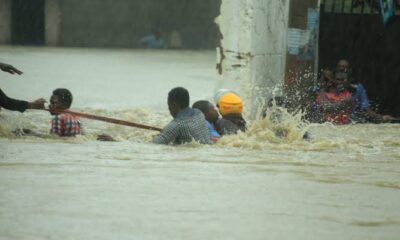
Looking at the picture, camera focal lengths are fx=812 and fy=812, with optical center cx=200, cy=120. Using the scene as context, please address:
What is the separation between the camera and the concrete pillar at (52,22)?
23031mm

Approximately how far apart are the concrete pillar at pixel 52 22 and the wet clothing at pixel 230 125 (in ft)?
53.6

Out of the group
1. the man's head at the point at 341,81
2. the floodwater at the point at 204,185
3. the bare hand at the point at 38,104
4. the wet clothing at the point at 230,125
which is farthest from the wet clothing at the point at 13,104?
the man's head at the point at 341,81

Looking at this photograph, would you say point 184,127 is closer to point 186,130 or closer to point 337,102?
point 186,130

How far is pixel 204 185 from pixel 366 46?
16.3 feet

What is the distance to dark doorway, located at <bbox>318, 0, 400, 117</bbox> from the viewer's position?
9508 millimetres

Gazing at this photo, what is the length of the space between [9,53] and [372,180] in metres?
14.3

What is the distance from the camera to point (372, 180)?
5.70 metres

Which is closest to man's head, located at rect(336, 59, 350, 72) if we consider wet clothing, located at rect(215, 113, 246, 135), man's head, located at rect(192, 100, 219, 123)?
wet clothing, located at rect(215, 113, 246, 135)

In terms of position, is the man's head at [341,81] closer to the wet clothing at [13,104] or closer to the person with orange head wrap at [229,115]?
the person with orange head wrap at [229,115]

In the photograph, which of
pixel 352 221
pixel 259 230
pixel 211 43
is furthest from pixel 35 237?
pixel 211 43

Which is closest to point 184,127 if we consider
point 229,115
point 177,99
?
point 177,99

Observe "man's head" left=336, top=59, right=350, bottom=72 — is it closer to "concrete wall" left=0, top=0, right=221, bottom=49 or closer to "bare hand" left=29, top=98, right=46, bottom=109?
"bare hand" left=29, top=98, right=46, bottom=109

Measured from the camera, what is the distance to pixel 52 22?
23.2 metres

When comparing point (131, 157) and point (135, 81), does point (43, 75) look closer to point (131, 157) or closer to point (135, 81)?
point (135, 81)
